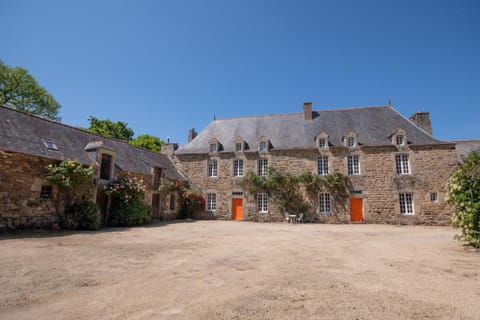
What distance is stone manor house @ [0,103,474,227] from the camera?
934 cm

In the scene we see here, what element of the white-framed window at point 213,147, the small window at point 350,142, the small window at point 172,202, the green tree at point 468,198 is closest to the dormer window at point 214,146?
the white-framed window at point 213,147

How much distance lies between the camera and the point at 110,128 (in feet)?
92.6

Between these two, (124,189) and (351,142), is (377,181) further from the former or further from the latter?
(124,189)

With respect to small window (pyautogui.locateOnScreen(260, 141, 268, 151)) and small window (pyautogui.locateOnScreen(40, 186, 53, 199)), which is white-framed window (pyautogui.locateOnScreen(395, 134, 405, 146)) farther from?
small window (pyautogui.locateOnScreen(40, 186, 53, 199))

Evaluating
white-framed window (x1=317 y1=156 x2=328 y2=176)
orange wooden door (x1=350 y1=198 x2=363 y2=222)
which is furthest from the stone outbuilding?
orange wooden door (x1=350 y1=198 x2=363 y2=222)

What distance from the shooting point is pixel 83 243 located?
679 cm

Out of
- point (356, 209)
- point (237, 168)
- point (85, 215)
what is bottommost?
point (85, 215)

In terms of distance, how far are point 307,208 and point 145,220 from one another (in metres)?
9.98

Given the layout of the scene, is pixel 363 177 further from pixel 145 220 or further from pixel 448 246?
pixel 145 220

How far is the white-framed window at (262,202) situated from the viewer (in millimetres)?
16281

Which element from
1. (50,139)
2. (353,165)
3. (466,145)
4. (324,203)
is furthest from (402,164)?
(50,139)

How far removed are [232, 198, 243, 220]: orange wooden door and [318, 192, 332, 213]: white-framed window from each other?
542cm

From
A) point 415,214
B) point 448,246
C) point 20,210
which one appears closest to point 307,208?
point 415,214

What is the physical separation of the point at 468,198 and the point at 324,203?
909 centimetres
